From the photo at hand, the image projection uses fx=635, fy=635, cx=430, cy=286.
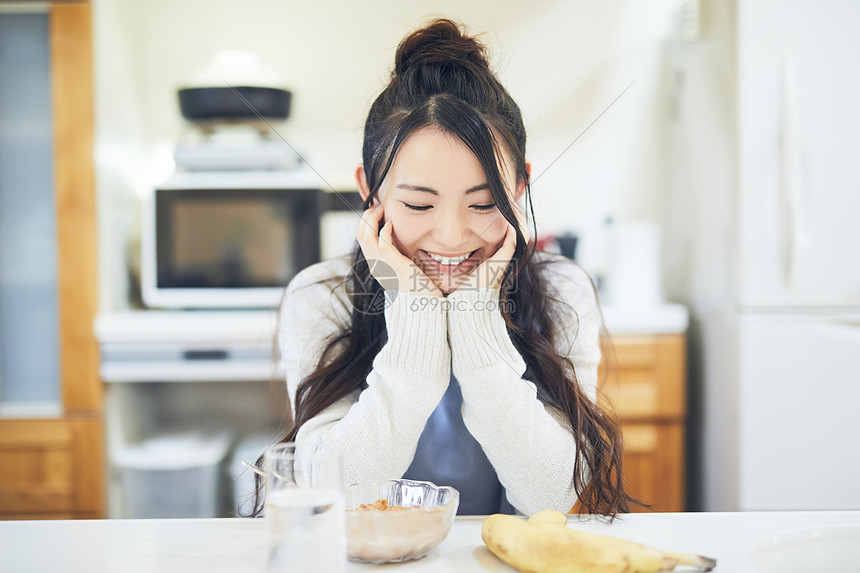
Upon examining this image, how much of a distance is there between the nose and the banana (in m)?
0.45

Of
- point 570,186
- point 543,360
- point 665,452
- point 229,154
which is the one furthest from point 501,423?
point 570,186

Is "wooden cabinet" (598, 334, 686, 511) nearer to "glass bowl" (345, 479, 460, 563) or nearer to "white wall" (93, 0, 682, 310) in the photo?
"white wall" (93, 0, 682, 310)

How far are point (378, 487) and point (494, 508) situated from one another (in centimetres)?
46

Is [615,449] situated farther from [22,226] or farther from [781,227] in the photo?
[22,226]

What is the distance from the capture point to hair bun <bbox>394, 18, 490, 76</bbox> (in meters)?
0.94

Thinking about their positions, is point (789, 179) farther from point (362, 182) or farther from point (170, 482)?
point (170, 482)

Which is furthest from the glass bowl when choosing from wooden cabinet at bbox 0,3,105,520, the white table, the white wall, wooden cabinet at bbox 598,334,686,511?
the white wall

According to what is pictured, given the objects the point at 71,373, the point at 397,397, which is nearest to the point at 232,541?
the point at 397,397

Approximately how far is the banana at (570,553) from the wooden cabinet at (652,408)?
1350 mm

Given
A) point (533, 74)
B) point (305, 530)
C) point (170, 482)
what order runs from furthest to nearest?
point (533, 74) → point (170, 482) → point (305, 530)

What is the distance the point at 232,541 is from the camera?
2.03 ft

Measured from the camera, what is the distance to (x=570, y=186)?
2.24 metres

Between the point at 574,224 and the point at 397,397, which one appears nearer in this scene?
the point at 397,397

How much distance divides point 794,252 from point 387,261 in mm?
1244
